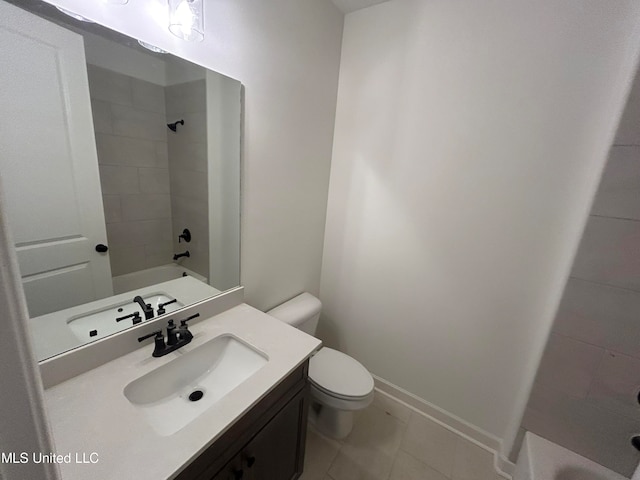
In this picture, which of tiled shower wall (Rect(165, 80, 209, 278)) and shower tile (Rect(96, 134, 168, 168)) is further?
tiled shower wall (Rect(165, 80, 209, 278))

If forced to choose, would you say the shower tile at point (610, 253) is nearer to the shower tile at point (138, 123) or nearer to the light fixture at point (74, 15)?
the shower tile at point (138, 123)

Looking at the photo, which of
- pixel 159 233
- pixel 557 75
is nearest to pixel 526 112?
pixel 557 75

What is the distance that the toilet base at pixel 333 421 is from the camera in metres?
1.51

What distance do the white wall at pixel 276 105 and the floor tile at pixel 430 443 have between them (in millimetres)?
1128

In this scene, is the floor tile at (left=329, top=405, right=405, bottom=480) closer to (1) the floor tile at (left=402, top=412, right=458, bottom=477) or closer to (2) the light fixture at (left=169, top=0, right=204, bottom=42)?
(1) the floor tile at (left=402, top=412, right=458, bottom=477)

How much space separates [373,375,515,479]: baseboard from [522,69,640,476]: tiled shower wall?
1.15 feet

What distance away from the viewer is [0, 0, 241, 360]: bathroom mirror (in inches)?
29.1

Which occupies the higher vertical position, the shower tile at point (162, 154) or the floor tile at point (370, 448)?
the shower tile at point (162, 154)

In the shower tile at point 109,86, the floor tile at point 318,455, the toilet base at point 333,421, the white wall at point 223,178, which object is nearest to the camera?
the shower tile at point 109,86

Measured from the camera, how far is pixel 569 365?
1173mm

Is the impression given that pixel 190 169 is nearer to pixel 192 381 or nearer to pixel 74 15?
pixel 74 15

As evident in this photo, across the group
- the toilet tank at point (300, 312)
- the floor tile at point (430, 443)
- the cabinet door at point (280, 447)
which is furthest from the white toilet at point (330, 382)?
the floor tile at point (430, 443)

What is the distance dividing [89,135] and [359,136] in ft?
4.42

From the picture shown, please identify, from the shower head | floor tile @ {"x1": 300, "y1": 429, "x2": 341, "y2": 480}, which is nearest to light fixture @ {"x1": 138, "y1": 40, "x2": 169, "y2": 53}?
the shower head
